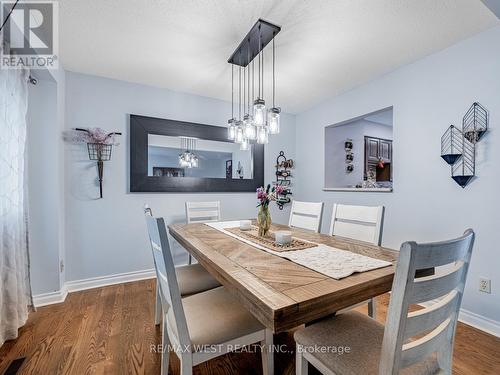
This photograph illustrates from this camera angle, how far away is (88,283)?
8.09ft

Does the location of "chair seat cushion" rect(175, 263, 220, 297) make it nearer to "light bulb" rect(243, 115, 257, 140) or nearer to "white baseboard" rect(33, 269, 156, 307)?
"light bulb" rect(243, 115, 257, 140)

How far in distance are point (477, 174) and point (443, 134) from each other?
0.43 metres

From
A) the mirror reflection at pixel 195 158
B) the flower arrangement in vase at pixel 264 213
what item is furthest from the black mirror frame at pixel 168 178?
the flower arrangement in vase at pixel 264 213

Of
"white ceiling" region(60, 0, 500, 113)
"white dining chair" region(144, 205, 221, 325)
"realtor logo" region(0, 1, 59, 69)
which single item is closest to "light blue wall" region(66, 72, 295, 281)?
"white ceiling" region(60, 0, 500, 113)

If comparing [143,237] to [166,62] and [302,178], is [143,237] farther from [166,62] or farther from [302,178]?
[302,178]

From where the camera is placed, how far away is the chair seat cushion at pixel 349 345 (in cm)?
83

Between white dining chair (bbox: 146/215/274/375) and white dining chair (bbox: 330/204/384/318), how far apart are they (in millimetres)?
964

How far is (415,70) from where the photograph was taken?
224 centimetres

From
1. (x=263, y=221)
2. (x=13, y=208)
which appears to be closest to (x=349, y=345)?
(x=263, y=221)

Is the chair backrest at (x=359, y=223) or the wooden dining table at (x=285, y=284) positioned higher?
the chair backrest at (x=359, y=223)

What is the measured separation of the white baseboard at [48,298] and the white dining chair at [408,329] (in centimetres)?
230

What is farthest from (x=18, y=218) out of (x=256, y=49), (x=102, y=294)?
(x=256, y=49)

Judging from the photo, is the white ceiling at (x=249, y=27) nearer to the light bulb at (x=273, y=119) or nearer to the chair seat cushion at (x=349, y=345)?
the light bulb at (x=273, y=119)

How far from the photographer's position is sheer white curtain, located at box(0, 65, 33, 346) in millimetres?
1514
